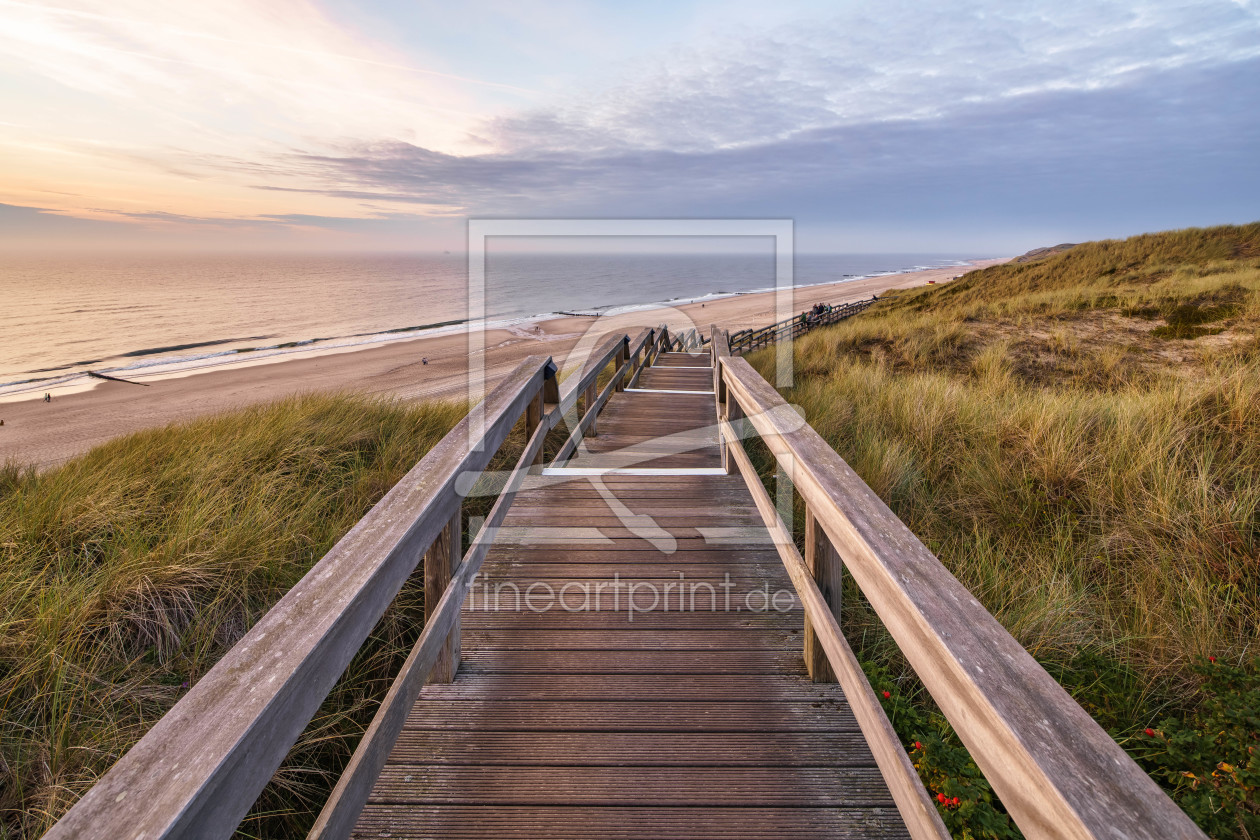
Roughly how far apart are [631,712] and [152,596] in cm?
236

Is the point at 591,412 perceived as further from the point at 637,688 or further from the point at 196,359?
the point at 196,359

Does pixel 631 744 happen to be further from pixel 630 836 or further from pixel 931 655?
pixel 931 655

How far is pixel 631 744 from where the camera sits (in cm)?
211

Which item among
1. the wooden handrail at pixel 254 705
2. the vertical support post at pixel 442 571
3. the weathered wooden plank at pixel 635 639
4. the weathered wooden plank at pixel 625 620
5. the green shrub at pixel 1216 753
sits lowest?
the green shrub at pixel 1216 753

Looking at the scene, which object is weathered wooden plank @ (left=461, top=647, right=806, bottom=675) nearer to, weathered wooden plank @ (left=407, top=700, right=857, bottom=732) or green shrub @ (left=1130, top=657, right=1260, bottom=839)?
weathered wooden plank @ (left=407, top=700, right=857, bottom=732)

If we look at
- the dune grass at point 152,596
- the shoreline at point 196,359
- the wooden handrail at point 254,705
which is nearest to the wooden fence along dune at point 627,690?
the wooden handrail at point 254,705

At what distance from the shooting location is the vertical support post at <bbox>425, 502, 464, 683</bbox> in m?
2.22

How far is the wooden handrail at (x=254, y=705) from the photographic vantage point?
83cm

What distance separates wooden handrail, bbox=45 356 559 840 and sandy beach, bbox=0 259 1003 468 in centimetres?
698

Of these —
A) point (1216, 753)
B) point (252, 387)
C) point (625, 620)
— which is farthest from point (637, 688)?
point (252, 387)

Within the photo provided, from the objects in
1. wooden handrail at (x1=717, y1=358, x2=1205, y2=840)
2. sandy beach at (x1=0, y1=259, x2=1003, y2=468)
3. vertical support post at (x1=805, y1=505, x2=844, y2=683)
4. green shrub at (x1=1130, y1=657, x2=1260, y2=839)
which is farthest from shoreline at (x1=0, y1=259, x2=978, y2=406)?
green shrub at (x1=1130, y1=657, x2=1260, y2=839)

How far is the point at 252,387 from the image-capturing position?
1939cm

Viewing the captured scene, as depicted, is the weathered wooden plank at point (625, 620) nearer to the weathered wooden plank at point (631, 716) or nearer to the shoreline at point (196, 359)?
the weathered wooden plank at point (631, 716)

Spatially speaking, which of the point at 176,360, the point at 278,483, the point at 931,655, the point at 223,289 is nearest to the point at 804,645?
the point at 931,655
